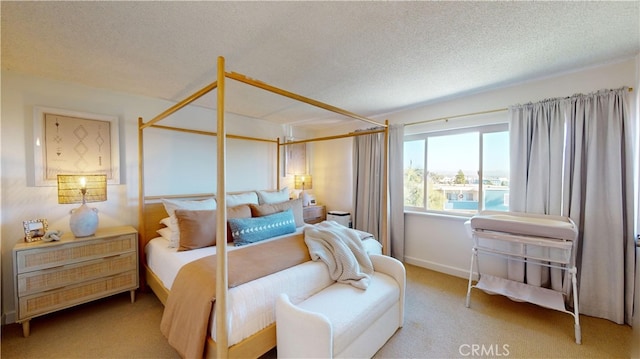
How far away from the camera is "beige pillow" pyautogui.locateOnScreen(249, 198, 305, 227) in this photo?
2820 millimetres

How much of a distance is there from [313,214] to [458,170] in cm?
227

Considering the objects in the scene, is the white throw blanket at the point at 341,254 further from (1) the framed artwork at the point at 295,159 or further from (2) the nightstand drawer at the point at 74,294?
(1) the framed artwork at the point at 295,159

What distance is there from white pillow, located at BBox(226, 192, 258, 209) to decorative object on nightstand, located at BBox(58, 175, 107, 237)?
1.20m

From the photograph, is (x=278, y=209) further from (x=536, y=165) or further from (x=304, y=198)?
(x=536, y=165)

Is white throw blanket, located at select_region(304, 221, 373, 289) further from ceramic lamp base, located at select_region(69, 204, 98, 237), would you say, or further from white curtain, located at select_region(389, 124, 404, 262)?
ceramic lamp base, located at select_region(69, 204, 98, 237)

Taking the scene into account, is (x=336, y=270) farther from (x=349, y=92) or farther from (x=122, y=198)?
(x=122, y=198)

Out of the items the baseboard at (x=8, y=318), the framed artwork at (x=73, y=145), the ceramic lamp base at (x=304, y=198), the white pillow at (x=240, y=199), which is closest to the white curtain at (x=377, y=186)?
the ceramic lamp base at (x=304, y=198)

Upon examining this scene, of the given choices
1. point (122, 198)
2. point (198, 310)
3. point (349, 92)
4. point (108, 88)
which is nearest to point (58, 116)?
point (108, 88)

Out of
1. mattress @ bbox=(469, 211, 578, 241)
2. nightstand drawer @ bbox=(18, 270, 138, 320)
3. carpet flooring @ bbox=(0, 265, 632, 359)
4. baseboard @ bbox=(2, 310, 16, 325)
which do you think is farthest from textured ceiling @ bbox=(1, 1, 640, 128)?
carpet flooring @ bbox=(0, 265, 632, 359)

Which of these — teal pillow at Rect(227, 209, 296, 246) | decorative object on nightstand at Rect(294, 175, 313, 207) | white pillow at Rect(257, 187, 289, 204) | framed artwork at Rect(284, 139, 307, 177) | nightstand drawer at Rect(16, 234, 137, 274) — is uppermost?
framed artwork at Rect(284, 139, 307, 177)

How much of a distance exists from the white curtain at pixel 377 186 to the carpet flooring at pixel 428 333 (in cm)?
120

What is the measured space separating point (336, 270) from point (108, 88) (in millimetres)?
3020

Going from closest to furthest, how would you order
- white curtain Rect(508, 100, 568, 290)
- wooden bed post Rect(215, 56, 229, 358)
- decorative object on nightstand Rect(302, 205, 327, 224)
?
wooden bed post Rect(215, 56, 229, 358), white curtain Rect(508, 100, 568, 290), decorative object on nightstand Rect(302, 205, 327, 224)

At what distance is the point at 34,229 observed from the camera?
2127 millimetres
